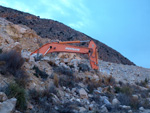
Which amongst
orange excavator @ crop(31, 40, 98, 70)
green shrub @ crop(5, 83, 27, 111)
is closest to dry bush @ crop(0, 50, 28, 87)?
green shrub @ crop(5, 83, 27, 111)

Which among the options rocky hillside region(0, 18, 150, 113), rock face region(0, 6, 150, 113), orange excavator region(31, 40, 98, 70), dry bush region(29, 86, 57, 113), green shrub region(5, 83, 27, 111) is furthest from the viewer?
orange excavator region(31, 40, 98, 70)

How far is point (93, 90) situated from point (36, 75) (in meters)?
3.96

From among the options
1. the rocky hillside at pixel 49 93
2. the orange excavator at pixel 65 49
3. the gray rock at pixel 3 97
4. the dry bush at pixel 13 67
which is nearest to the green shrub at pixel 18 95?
the rocky hillside at pixel 49 93

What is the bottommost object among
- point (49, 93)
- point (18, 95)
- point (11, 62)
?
point (49, 93)

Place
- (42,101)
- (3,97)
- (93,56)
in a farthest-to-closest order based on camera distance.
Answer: (93,56)
(42,101)
(3,97)

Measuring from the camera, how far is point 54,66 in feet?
49.8

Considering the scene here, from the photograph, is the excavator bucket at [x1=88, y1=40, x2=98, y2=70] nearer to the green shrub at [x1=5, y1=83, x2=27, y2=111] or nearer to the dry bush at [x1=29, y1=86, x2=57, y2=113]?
the dry bush at [x1=29, y1=86, x2=57, y2=113]

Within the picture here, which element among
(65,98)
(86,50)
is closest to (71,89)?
(65,98)

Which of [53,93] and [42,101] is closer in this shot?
[42,101]

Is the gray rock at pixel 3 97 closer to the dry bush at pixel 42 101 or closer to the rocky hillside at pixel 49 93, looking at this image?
the rocky hillside at pixel 49 93

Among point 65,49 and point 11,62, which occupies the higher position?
point 65,49

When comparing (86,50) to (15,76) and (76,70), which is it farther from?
(15,76)

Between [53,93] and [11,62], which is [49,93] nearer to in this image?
[53,93]

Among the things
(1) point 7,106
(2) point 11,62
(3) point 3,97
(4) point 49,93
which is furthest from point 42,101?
(2) point 11,62
